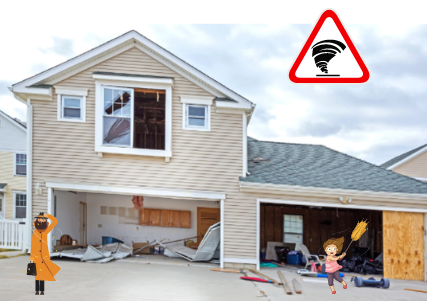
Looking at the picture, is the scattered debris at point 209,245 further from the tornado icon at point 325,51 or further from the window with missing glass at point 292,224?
the tornado icon at point 325,51

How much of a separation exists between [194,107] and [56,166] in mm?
4760

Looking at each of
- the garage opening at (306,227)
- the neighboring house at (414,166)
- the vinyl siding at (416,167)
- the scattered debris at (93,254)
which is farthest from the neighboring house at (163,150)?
the vinyl siding at (416,167)

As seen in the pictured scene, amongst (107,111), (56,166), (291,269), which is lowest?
(291,269)

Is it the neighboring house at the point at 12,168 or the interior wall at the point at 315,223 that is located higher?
the neighboring house at the point at 12,168

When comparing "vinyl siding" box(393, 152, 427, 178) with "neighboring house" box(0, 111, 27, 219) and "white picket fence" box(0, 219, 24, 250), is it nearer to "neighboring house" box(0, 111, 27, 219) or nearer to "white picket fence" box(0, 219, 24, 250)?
"white picket fence" box(0, 219, 24, 250)

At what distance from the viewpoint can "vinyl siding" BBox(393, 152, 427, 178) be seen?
23.5 meters

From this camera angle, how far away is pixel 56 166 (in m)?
12.7

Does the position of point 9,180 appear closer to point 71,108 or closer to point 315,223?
point 71,108

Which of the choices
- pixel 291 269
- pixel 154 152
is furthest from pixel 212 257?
pixel 154 152

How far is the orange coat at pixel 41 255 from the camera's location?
17.2 ft

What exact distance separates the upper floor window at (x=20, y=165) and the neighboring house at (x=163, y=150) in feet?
36.2

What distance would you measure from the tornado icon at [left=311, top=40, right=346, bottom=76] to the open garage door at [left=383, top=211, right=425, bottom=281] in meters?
10.3

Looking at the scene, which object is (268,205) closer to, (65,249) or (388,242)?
(388,242)

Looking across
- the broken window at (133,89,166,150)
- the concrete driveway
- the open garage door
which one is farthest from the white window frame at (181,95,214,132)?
the open garage door
